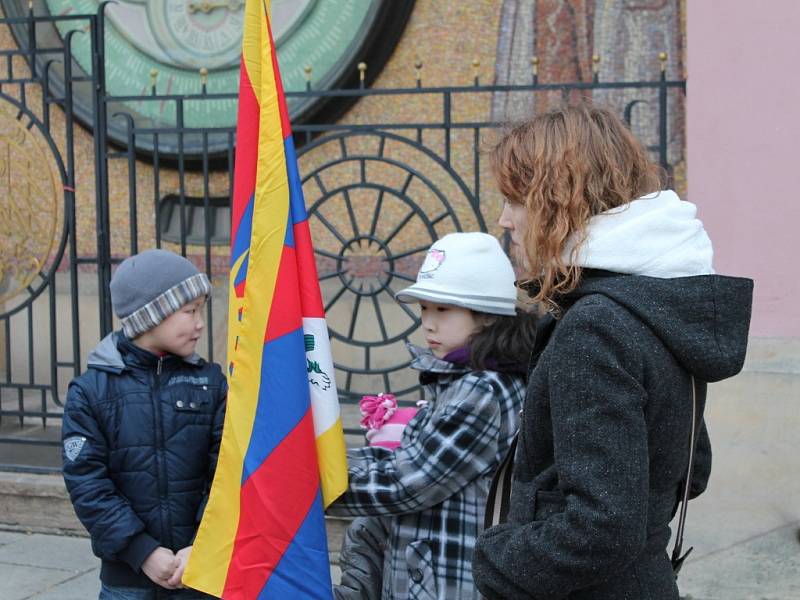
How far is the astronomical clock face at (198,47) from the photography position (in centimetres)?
615

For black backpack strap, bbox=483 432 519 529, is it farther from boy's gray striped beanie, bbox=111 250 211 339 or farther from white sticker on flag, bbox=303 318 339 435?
boy's gray striped beanie, bbox=111 250 211 339

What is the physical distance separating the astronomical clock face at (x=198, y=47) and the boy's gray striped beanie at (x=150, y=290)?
3.35 metres

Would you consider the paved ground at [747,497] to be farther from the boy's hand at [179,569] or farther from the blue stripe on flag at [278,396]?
the blue stripe on flag at [278,396]

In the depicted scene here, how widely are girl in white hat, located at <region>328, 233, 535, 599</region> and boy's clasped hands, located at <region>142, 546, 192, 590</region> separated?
445 mm

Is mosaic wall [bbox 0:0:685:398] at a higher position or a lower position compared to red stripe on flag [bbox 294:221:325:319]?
higher

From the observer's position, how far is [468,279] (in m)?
2.46

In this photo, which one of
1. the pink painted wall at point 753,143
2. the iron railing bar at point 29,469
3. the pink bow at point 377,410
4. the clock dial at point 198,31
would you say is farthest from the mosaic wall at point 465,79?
the pink bow at point 377,410

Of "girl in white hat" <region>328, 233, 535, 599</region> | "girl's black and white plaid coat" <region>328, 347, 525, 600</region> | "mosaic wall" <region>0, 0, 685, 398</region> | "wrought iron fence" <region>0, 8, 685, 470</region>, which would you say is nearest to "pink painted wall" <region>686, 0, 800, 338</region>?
"wrought iron fence" <region>0, 8, 685, 470</region>

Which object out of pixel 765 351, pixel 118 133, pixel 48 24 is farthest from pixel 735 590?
pixel 48 24

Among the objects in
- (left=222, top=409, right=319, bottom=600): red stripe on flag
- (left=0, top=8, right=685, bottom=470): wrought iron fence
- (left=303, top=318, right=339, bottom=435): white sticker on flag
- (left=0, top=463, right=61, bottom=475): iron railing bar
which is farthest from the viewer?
(left=0, top=463, right=61, bottom=475): iron railing bar

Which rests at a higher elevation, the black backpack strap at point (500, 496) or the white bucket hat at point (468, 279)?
the white bucket hat at point (468, 279)

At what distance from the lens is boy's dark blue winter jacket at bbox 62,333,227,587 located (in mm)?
2789

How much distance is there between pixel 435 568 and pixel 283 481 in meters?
0.37

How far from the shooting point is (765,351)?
4473 millimetres
